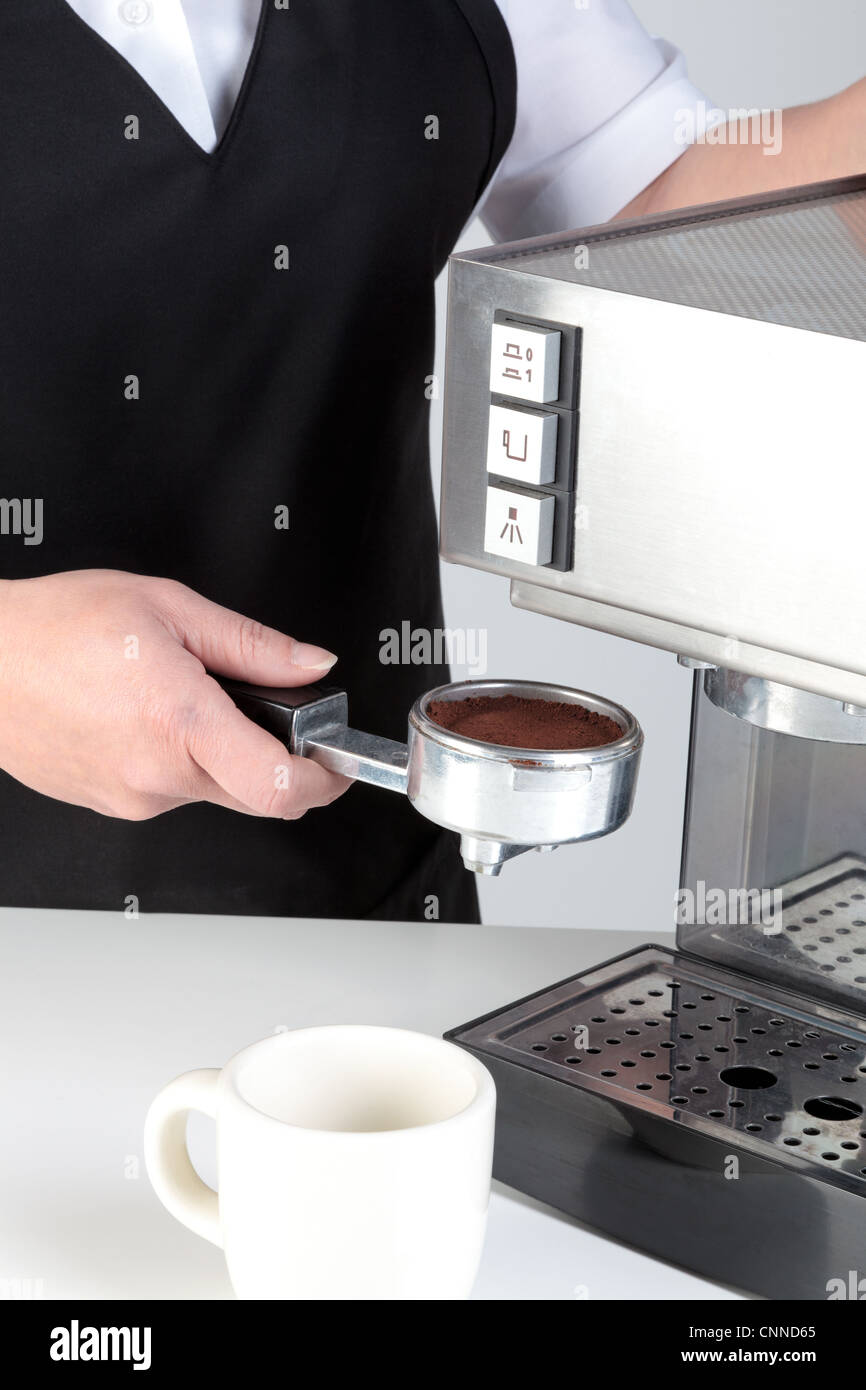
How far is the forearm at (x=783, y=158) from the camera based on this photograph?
2.85ft

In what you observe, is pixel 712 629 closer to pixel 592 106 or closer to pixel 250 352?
pixel 250 352

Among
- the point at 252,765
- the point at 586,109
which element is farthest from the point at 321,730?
the point at 586,109

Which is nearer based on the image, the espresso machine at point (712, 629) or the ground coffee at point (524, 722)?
the espresso machine at point (712, 629)

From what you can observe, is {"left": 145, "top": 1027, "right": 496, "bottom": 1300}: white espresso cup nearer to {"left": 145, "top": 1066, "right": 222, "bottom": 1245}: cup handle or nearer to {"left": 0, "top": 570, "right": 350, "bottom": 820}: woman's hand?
{"left": 145, "top": 1066, "right": 222, "bottom": 1245}: cup handle

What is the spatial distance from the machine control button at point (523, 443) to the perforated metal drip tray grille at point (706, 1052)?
0.86ft

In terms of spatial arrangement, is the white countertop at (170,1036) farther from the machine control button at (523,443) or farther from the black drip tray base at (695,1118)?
the machine control button at (523,443)

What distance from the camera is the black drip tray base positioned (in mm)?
639

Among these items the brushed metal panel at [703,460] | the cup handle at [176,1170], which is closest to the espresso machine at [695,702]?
the brushed metal panel at [703,460]

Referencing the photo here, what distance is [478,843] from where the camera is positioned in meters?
0.61

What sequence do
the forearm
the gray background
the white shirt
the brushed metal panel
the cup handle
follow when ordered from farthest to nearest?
1. the gray background
2. the white shirt
3. the forearm
4. the cup handle
5. the brushed metal panel

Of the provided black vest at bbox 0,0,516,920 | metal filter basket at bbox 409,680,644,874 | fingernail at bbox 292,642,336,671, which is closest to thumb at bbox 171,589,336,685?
fingernail at bbox 292,642,336,671

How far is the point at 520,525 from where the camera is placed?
1.89 ft
